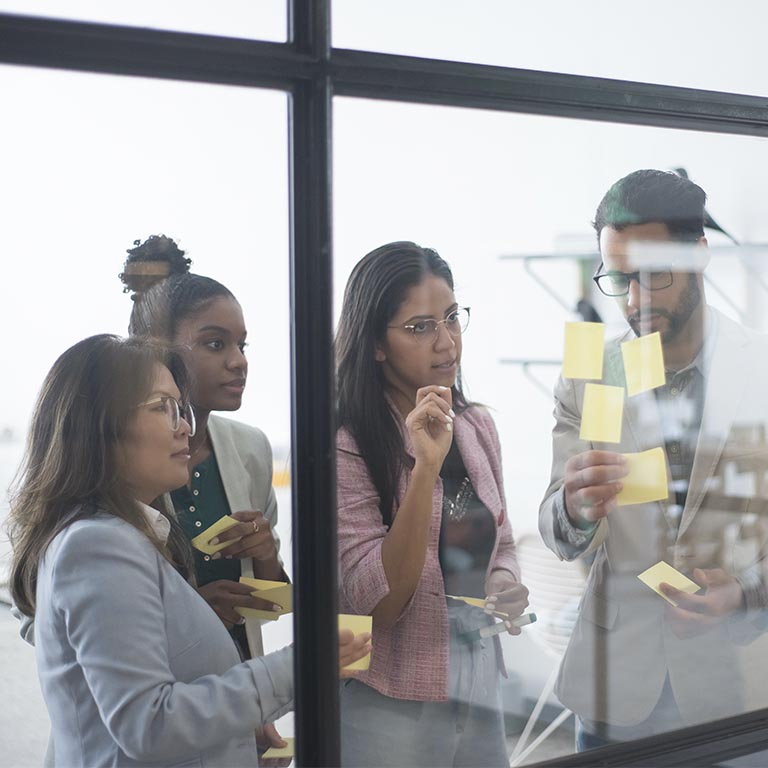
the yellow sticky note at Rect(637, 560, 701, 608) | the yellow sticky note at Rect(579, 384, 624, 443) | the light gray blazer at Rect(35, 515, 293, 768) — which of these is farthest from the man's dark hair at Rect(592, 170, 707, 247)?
the light gray blazer at Rect(35, 515, 293, 768)

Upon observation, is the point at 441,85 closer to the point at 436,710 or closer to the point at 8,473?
the point at 8,473

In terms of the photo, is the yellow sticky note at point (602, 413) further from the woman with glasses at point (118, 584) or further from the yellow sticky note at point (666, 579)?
the woman with glasses at point (118, 584)

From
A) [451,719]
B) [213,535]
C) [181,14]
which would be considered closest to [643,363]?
[451,719]

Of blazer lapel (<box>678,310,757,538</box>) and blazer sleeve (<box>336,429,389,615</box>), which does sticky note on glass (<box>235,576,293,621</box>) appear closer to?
blazer sleeve (<box>336,429,389,615</box>)

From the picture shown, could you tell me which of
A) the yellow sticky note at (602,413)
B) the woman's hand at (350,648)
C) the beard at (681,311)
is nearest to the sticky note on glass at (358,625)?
the woman's hand at (350,648)

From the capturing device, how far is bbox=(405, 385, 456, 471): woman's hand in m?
1.52

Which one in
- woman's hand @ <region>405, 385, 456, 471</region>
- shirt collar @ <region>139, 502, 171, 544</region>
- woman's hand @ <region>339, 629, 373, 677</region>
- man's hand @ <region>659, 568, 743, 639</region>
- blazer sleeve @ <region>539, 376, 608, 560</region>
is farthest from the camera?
man's hand @ <region>659, 568, 743, 639</region>

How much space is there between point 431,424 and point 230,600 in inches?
16.1

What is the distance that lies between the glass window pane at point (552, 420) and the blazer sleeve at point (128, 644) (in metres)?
0.27

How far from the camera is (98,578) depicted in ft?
4.10

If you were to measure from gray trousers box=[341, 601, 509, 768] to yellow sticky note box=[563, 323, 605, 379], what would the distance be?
437mm

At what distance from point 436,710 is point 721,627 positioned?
0.60 metres

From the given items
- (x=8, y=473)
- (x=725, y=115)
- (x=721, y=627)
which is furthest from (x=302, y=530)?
(x=725, y=115)

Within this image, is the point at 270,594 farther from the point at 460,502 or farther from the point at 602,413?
the point at 602,413
